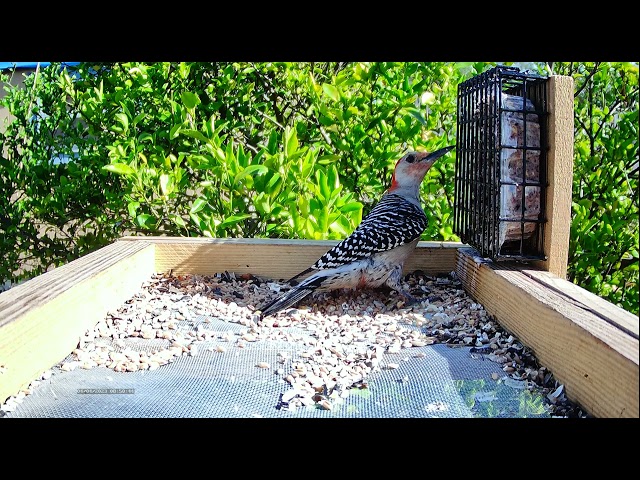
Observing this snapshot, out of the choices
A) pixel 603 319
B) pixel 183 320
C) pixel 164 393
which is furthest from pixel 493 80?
pixel 164 393

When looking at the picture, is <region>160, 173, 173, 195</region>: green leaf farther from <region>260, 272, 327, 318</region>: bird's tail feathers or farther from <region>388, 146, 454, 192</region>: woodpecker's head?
<region>388, 146, 454, 192</region>: woodpecker's head

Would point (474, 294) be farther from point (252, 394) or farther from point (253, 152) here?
point (253, 152)

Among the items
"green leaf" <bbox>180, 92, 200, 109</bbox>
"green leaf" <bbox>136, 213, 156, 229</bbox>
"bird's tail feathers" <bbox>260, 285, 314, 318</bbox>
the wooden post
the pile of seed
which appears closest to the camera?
the pile of seed

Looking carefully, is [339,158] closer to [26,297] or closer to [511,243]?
[511,243]

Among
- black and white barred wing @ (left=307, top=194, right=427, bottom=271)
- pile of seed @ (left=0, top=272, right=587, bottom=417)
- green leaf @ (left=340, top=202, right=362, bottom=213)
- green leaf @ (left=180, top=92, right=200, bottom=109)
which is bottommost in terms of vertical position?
pile of seed @ (left=0, top=272, right=587, bottom=417)

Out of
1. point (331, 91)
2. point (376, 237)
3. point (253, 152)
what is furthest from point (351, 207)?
point (253, 152)

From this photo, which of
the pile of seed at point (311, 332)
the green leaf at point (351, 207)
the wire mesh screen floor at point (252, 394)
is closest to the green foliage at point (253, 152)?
the green leaf at point (351, 207)

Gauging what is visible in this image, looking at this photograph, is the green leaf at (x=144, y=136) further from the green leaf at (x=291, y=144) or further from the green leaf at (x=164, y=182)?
the green leaf at (x=291, y=144)

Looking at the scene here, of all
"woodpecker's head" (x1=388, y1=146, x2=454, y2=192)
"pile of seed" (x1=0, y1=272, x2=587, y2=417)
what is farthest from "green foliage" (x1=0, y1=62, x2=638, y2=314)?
"pile of seed" (x1=0, y1=272, x2=587, y2=417)
